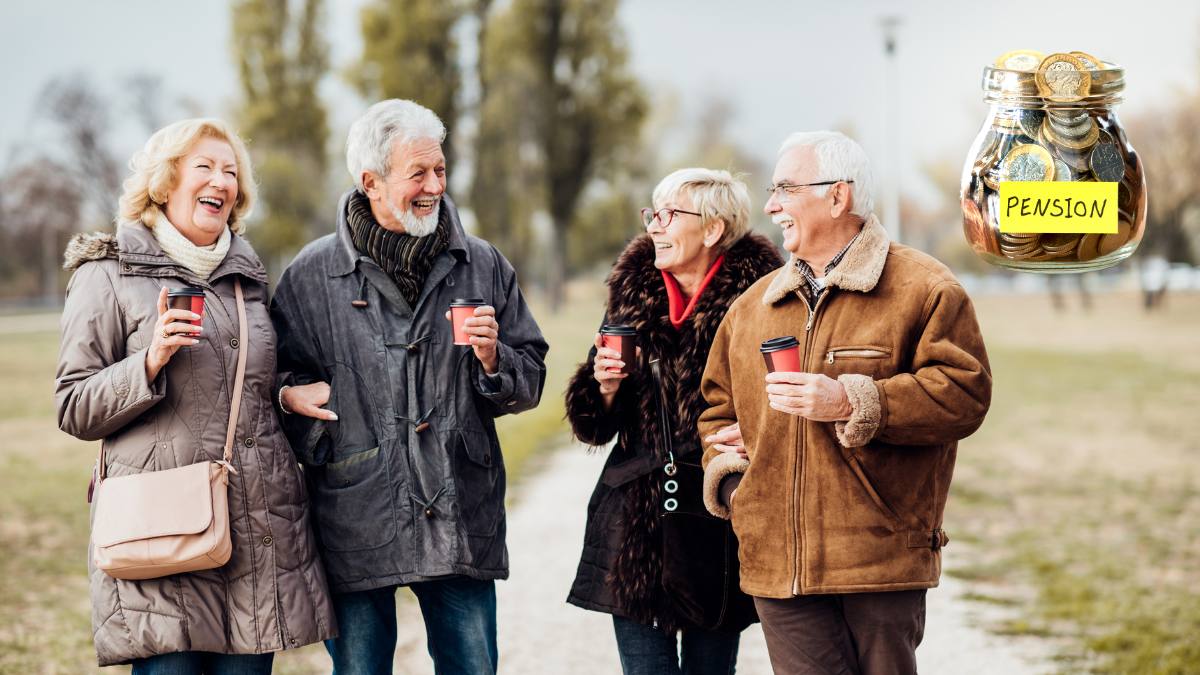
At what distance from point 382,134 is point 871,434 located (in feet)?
5.77

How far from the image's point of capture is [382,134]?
3770mm

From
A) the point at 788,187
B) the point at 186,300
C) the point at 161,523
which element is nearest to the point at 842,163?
the point at 788,187

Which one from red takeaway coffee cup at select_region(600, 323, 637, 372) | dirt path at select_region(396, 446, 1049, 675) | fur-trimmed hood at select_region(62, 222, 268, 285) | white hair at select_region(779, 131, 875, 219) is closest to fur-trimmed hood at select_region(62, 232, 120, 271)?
fur-trimmed hood at select_region(62, 222, 268, 285)

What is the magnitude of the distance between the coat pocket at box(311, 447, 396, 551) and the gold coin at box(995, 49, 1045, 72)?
6.85 feet

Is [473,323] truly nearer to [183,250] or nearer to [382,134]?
[382,134]

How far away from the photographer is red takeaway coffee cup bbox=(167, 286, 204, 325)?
3.22 m

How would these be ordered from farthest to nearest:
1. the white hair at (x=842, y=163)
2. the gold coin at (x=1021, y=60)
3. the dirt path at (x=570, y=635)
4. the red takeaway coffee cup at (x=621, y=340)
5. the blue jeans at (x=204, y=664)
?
the dirt path at (x=570, y=635) < the red takeaway coffee cup at (x=621, y=340) < the blue jeans at (x=204, y=664) < the white hair at (x=842, y=163) < the gold coin at (x=1021, y=60)

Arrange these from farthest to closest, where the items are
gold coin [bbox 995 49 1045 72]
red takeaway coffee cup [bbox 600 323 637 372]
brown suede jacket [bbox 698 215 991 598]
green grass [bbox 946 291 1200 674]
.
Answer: green grass [bbox 946 291 1200 674], red takeaway coffee cup [bbox 600 323 637 372], brown suede jacket [bbox 698 215 991 598], gold coin [bbox 995 49 1045 72]

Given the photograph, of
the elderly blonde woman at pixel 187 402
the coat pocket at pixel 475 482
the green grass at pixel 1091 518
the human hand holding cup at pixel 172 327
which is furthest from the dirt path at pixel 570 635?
the human hand holding cup at pixel 172 327

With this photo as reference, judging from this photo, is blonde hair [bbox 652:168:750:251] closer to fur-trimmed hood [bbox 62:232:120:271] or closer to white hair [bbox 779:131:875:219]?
white hair [bbox 779:131:875:219]

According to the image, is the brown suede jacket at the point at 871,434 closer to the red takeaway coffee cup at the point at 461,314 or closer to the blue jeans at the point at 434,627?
the red takeaway coffee cup at the point at 461,314

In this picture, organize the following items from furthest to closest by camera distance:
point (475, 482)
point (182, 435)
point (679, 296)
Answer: point (679, 296) < point (475, 482) < point (182, 435)

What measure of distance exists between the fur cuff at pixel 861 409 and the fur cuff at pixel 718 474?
48 cm

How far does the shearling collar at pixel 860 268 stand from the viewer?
319cm
